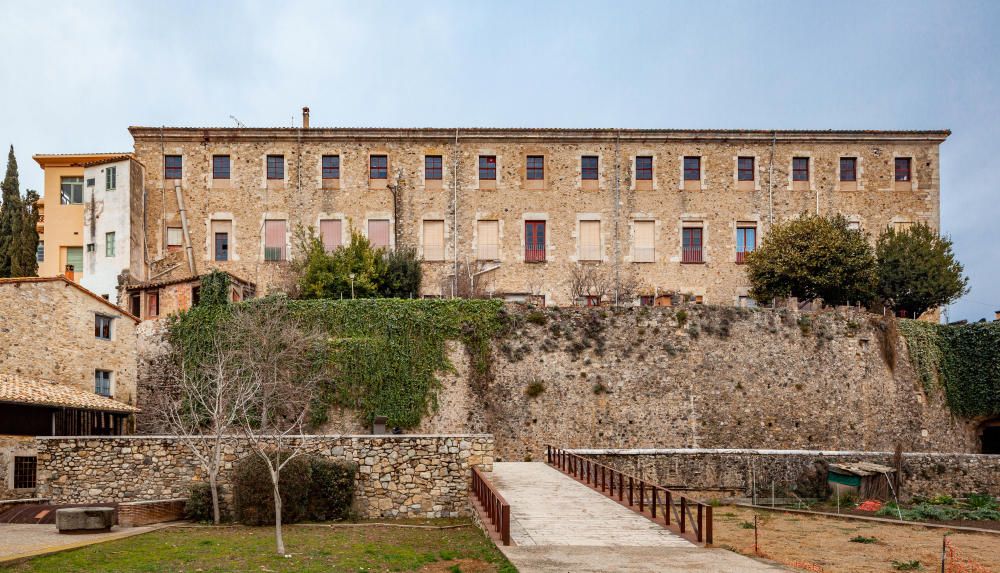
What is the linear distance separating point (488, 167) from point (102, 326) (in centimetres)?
1848

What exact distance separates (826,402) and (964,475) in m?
5.58

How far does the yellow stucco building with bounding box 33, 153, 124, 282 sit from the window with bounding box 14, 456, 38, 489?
1698cm

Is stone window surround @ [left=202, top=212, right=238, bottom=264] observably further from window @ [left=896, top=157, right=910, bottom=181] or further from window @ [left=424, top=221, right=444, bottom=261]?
window @ [left=896, top=157, right=910, bottom=181]

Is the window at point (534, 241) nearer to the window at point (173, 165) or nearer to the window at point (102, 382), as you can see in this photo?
the window at point (173, 165)

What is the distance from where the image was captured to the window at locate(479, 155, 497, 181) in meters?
39.4

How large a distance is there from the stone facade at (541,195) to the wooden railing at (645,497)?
14820 mm

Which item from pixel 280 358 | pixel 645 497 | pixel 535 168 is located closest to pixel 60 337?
pixel 280 358

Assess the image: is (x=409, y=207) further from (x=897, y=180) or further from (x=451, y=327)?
(x=897, y=180)

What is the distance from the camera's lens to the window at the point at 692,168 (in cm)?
3981

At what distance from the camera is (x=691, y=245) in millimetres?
39344

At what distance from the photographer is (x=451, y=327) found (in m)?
29.8

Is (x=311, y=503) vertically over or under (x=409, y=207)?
under

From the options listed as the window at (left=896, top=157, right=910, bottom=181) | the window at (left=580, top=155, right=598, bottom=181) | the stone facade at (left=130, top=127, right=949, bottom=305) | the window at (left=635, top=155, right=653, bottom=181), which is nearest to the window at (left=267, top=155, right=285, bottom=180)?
the stone facade at (left=130, top=127, right=949, bottom=305)

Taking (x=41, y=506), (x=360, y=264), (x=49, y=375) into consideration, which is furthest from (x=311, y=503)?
(x=360, y=264)
